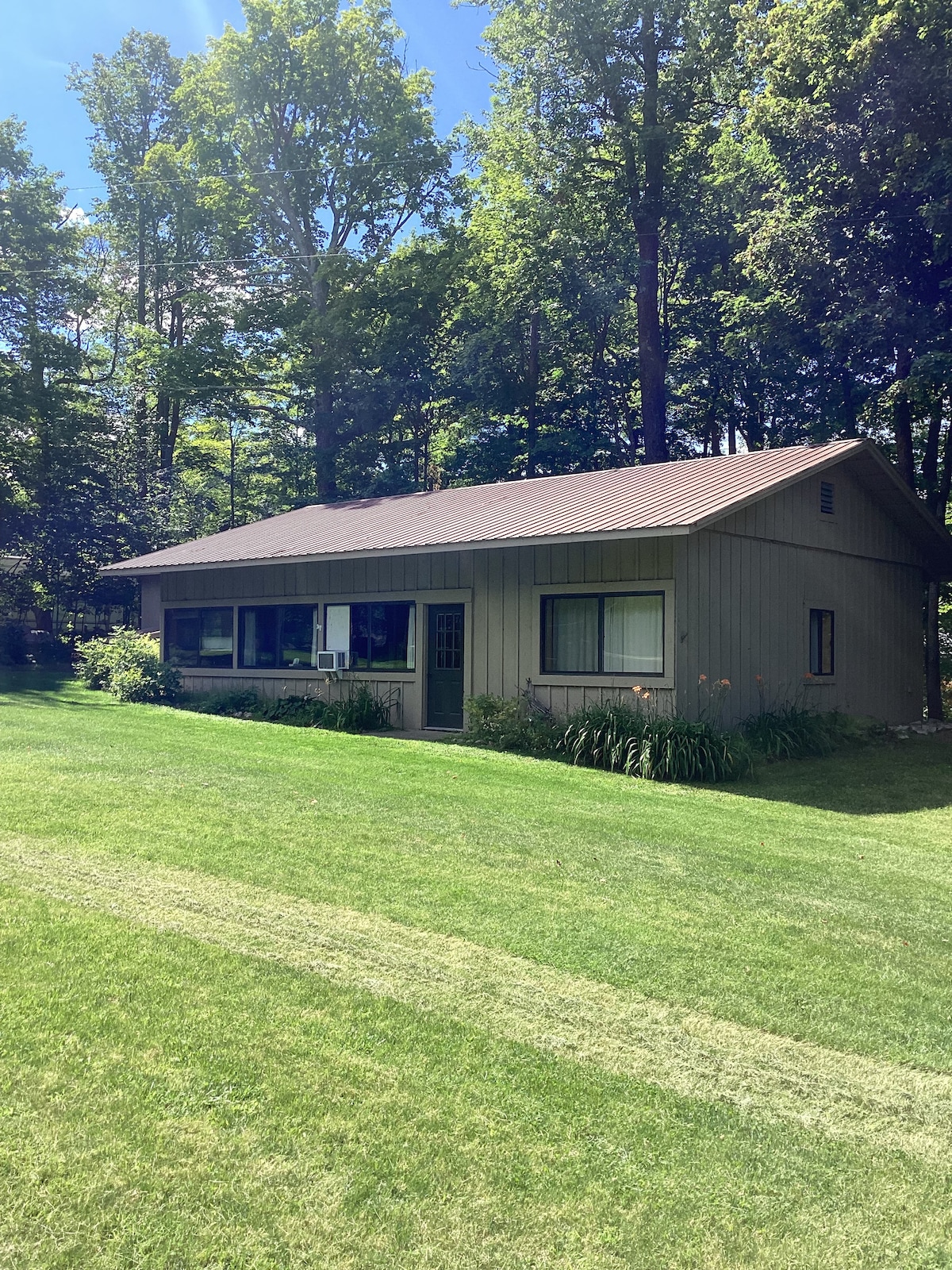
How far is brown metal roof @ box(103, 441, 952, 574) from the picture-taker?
38.1 ft

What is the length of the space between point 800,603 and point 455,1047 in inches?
465

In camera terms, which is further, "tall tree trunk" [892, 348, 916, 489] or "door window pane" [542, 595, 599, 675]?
"tall tree trunk" [892, 348, 916, 489]

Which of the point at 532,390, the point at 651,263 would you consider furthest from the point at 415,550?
the point at 532,390

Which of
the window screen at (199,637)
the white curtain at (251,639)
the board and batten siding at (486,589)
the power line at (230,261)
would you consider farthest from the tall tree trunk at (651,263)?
the window screen at (199,637)

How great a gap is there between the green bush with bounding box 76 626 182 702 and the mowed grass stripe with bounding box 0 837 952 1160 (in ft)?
40.2

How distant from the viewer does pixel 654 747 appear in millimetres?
10633

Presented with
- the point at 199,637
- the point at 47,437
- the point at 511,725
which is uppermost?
the point at 47,437

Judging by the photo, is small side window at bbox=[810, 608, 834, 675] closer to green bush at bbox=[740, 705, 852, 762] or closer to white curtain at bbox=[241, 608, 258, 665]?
green bush at bbox=[740, 705, 852, 762]

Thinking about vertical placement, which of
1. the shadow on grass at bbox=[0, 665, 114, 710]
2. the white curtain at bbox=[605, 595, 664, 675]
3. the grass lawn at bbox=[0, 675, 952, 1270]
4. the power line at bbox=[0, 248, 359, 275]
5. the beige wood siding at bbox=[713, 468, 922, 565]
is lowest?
the grass lawn at bbox=[0, 675, 952, 1270]

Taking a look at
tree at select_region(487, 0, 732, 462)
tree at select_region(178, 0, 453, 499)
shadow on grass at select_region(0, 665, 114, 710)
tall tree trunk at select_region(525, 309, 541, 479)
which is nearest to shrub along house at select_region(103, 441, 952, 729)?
shadow on grass at select_region(0, 665, 114, 710)

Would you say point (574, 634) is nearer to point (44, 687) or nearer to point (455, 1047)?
point (455, 1047)

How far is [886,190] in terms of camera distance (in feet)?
55.6

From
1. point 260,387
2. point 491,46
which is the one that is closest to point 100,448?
point 260,387

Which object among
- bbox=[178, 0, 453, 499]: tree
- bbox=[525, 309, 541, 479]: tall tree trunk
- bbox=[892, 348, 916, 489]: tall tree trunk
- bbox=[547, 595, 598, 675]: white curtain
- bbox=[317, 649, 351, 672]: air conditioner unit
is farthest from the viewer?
bbox=[178, 0, 453, 499]: tree
